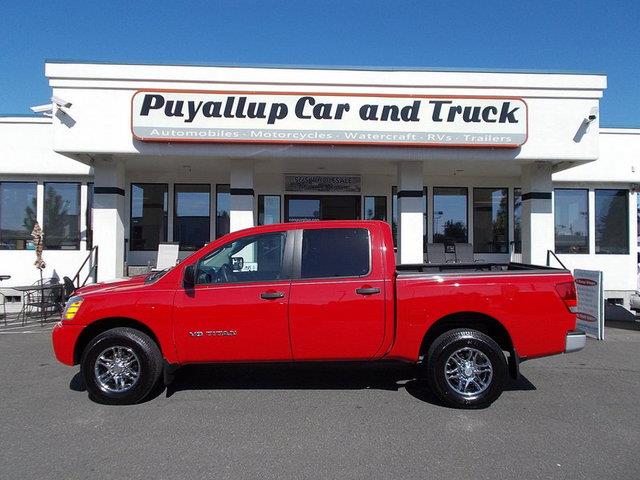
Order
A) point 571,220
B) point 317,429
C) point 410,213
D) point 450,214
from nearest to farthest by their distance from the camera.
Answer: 1. point 317,429
2. point 410,213
3. point 571,220
4. point 450,214

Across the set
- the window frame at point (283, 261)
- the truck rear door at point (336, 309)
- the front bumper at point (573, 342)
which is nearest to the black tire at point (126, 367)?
the window frame at point (283, 261)

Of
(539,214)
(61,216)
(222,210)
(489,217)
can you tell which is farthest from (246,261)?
(489,217)

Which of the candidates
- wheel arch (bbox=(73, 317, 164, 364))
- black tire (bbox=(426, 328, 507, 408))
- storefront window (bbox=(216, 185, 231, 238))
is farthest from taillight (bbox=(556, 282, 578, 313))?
storefront window (bbox=(216, 185, 231, 238))

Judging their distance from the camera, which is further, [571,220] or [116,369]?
[571,220]

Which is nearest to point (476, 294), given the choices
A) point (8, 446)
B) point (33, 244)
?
point (8, 446)

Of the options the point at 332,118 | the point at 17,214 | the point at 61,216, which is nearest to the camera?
the point at 332,118

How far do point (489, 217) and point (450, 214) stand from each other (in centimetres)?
122

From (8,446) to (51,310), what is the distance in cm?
830

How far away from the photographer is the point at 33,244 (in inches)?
504

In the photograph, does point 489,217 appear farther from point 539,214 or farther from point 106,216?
point 106,216

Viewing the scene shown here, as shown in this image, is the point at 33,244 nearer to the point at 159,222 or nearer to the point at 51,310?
the point at 51,310

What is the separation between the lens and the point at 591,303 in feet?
27.3

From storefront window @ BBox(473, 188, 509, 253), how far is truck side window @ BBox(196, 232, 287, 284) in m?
10.6

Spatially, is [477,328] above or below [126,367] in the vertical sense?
above
